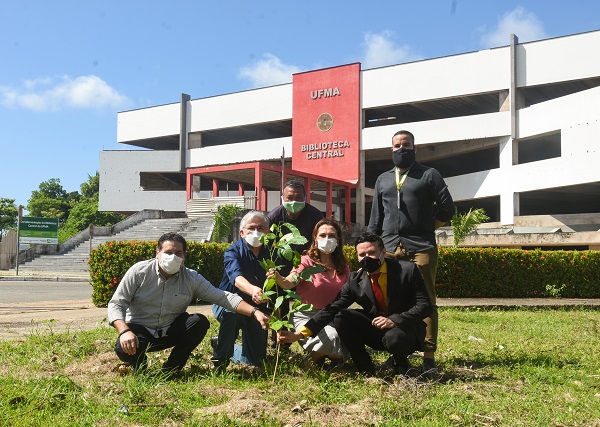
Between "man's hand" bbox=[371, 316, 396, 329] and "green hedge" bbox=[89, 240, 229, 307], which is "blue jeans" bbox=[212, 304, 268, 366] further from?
"green hedge" bbox=[89, 240, 229, 307]

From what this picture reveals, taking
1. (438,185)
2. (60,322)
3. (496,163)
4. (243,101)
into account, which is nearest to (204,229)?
(243,101)

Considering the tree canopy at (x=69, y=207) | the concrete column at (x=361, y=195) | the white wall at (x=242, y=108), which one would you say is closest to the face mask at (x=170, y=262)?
the concrete column at (x=361, y=195)

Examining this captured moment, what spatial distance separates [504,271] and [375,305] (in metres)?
10.1

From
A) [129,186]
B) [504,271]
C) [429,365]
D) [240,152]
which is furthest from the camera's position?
[129,186]

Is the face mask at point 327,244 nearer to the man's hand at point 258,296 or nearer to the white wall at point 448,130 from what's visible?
the man's hand at point 258,296

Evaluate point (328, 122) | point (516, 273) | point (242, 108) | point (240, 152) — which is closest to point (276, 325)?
point (516, 273)

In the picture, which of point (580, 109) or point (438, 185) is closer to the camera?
point (438, 185)

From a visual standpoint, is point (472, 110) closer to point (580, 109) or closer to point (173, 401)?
point (580, 109)

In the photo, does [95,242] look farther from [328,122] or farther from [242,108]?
[328,122]

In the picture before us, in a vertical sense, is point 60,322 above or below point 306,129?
below

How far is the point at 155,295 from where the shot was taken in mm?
4512

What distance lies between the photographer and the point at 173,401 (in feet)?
11.8

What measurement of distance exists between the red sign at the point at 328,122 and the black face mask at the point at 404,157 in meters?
29.9

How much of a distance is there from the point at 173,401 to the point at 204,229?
2482 centimetres
